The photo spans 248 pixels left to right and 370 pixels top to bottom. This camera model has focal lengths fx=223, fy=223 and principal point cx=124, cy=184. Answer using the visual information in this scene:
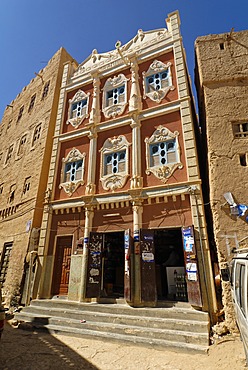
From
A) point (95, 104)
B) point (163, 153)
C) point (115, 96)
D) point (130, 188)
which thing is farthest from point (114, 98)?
point (130, 188)

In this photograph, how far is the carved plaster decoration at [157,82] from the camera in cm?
1182

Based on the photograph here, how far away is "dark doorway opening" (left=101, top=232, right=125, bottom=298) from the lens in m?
11.3

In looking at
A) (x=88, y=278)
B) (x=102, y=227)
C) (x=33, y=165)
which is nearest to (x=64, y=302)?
(x=88, y=278)

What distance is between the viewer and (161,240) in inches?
499

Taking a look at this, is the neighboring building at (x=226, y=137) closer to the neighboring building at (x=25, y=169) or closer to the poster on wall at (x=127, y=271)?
the poster on wall at (x=127, y=271)

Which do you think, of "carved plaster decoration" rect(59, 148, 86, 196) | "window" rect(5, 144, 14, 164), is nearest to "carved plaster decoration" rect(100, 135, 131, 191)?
"carved plaster decoration" rect(59, 148, 86, 196)

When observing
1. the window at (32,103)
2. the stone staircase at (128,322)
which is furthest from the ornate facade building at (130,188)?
the window at (32,103)

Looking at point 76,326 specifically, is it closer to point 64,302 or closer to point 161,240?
point 64,302

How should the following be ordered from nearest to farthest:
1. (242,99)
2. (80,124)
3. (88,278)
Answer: (242,99) → (88,278) → (80,124)

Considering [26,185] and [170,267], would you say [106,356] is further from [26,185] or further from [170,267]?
[26,185]

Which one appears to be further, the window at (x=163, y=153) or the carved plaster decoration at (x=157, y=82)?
the carved plaster decoration at (x=157, y=82)

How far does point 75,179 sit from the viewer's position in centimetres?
1258

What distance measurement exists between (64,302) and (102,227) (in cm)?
353

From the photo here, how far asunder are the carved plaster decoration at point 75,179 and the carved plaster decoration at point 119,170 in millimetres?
1313
